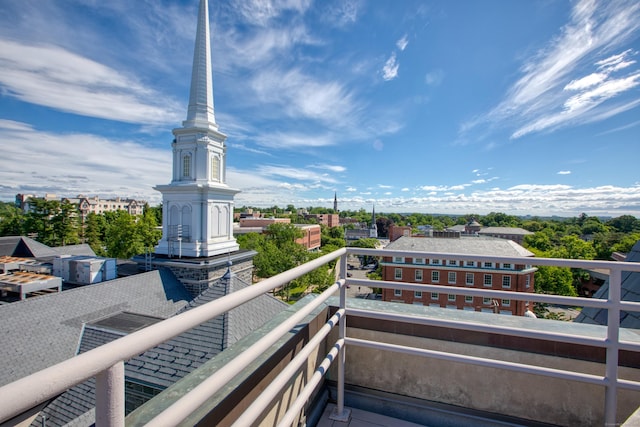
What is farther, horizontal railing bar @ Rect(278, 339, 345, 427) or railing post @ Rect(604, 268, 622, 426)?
railing post @ Rect(604, 268, 622, 426)

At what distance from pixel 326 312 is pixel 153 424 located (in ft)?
6.43

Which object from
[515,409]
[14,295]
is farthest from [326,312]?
[14,295]

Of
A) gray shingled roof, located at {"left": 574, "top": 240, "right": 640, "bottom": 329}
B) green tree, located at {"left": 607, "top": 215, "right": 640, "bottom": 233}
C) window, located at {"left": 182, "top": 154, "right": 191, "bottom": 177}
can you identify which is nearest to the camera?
gray shingled roof, located at {"left": 574, "top": 240, "right": 640, "bottom": 329}

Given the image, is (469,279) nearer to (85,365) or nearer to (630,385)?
(630,385)

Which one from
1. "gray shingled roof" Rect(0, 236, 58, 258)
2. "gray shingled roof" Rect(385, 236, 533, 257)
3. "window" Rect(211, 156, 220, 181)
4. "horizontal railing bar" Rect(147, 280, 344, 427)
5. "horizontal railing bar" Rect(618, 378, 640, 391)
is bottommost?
"gray shingled roof" Rect(0, 236, 58, 258)

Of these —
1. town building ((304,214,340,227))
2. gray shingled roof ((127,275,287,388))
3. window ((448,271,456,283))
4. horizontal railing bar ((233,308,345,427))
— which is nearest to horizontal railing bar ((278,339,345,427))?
horizontal railing bar ((233,308,345,427))

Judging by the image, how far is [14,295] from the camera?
1357 centimetres

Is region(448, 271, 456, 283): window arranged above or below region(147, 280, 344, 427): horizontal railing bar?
below

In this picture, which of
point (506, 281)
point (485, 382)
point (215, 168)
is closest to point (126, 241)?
point (215, 168)

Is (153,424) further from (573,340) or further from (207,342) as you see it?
(207,342)

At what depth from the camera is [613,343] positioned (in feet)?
6.01

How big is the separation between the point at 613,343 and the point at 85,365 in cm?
269

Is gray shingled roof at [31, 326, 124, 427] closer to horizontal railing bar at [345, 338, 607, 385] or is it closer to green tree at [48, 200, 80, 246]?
horizontal railing bar at [345, 338, 607, 385]

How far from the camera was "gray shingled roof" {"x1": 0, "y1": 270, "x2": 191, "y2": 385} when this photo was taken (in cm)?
823
